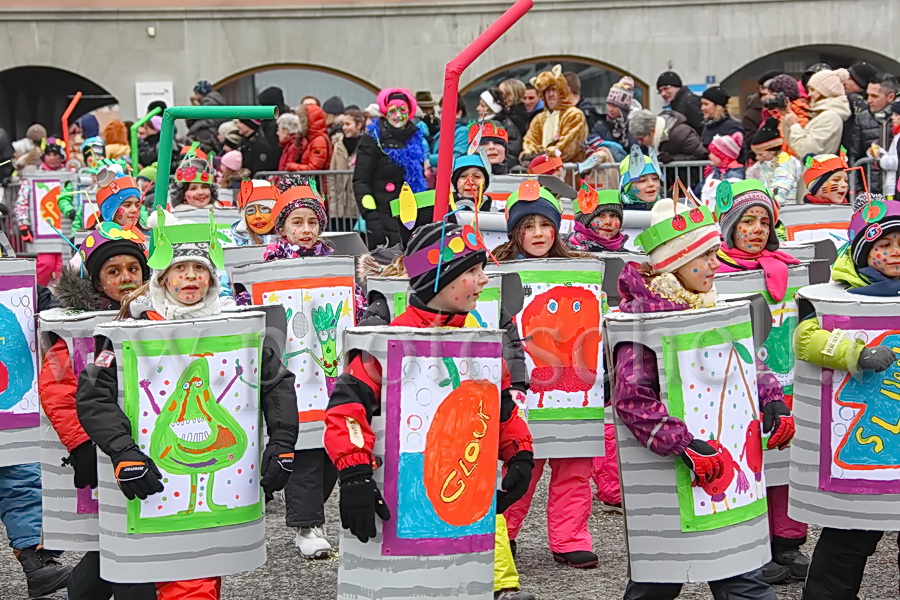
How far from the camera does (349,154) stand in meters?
15.9

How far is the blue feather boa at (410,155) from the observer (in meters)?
11.8

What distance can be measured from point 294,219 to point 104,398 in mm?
2815

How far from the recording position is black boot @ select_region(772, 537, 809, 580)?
21.4 feet

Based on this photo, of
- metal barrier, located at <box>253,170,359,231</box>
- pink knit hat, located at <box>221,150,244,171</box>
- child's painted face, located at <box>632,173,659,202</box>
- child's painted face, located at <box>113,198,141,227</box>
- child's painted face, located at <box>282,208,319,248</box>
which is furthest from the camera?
metal barrier, located at <box>253,170,359,231</box>

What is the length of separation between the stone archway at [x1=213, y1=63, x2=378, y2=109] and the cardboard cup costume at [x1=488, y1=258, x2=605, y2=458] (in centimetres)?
1944

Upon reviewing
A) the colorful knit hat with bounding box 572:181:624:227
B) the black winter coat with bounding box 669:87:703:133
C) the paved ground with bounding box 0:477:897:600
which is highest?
A: the black winter coat with bounding box 669:87:703:133

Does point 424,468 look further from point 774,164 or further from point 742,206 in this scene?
point 774,164

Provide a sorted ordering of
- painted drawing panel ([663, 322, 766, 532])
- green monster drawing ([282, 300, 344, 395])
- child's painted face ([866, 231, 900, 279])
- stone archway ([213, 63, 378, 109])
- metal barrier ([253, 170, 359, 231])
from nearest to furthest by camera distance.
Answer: painted drawing panel ([663, 322, 766, 532])
child's painted face ([866, 231, 900, 279])
green monster drawing ([282, 300, 344, 395])
metal barrier ([253, 170, 359, 231])
stone archway ([213, 63, 378, 109])

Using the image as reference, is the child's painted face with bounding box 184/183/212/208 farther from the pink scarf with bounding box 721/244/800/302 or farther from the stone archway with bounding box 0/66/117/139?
the stone archway with bounding box 0/66/117/139

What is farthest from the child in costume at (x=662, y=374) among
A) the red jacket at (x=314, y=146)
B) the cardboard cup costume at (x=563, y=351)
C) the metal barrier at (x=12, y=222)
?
the metal barrier at (x=12, y=222)

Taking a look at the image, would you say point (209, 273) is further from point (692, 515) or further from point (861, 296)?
point (861, 296)

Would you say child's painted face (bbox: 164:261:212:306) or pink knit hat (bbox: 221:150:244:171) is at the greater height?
pink knit hat (bbox: 221:150:244:171)

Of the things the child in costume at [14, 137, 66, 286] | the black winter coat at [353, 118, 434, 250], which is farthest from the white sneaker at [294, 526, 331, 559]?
the child in costume at [14, 137, 66, 286]

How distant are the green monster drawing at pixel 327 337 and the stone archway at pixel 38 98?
21.3m
